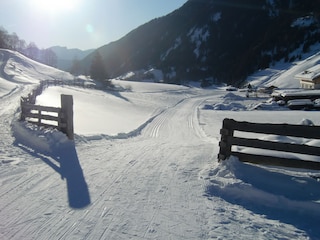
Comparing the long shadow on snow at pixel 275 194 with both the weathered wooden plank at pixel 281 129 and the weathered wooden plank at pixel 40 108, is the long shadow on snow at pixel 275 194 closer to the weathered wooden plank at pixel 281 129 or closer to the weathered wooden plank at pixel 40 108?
the weathered wooden plank at pixel 281 129

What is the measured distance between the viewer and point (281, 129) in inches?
269

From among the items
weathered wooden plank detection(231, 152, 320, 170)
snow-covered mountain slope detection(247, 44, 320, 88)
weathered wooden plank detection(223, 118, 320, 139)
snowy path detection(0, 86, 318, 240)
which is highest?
snow-covered mountain slope detection(247, 44, 320, 88)

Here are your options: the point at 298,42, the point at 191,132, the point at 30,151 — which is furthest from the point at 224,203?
the point at 298,42

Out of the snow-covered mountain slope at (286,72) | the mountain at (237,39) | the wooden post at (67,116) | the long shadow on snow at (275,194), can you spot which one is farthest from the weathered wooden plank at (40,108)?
the mountain at (237,39)

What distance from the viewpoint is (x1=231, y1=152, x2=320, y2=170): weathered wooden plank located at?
257 inches

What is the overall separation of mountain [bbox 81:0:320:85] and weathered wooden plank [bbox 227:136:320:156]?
4309 inches

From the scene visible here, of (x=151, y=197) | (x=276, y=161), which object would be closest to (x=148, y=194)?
Answer: (x=151, y=197)

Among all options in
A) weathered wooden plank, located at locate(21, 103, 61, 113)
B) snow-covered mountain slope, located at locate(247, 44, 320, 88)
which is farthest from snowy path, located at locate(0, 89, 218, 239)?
snow-covered mountain slope, located at locate(247, 44, 320, 88)

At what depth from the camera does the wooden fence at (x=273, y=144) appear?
6.47 metres

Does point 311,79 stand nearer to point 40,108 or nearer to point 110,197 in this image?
point 40,108

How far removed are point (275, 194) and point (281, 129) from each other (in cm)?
157

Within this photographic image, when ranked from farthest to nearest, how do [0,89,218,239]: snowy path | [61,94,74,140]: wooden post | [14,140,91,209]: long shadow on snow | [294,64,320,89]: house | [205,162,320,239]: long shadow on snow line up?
[294,64,320,89]: house
[61,94,74,140]: wooden post
[14,140,91,209]: long shadow on snow
[205,162,320,239]: long shadow on snow
[0,89,218,239]: snowy path

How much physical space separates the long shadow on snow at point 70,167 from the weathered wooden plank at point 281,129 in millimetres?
3672

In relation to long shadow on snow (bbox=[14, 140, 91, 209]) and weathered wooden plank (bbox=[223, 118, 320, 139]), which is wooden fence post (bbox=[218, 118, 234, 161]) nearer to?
weathered wooden plank (bbox=[223, 118, 320, 139])
